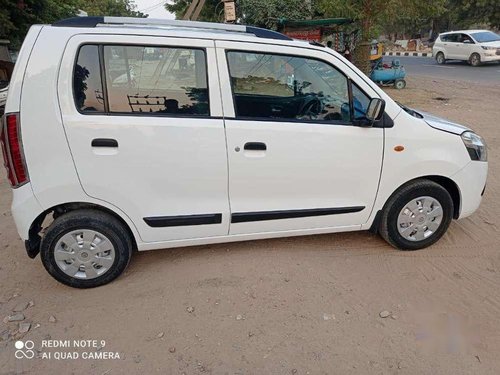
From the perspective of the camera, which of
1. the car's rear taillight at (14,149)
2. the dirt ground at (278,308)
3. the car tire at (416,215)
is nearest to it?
the dirt ground at (278,308)

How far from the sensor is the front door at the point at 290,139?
2.62m

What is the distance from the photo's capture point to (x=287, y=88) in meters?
2.79

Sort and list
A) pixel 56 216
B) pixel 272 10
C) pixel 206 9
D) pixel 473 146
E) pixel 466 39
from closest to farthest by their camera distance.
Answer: pixel 56 216, pixel 473 146, pixel 272 10, pixel 466 39, pixel 206 9

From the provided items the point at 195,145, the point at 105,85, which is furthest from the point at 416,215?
the point at 105,85

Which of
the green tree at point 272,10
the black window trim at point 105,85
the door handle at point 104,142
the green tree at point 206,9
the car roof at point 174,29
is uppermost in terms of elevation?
the green tree at point 206,9

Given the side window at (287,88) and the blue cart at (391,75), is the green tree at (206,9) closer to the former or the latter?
the blue cart at (391,75)

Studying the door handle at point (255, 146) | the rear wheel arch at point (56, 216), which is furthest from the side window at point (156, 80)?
the rear wheel arch at point (56, 216)

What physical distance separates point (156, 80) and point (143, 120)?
30cm

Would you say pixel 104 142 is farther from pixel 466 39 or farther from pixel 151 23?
pixel 466 39

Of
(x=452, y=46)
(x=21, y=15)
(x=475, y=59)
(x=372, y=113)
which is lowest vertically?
(x=475, y=59)

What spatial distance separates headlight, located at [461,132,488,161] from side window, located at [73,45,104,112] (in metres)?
2.87

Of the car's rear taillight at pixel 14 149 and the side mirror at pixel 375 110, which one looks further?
the side mirror at pixel 375 110

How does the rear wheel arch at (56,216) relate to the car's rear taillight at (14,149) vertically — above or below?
below

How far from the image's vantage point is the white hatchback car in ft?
7.92
